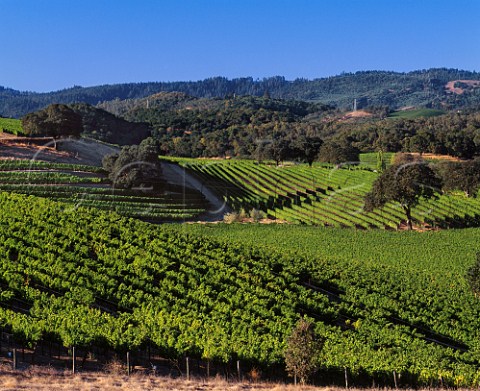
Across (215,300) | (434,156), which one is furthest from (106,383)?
(434,156)

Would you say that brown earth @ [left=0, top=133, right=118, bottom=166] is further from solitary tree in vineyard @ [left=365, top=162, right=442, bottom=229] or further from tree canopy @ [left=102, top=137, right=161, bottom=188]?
solitary tree in vineyard @ [left=365, top=162, right=442, bottom=229]

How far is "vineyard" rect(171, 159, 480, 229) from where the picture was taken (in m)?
79.4

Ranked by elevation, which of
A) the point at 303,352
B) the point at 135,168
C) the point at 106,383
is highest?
the point at 135,168

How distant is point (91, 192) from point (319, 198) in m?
35.2

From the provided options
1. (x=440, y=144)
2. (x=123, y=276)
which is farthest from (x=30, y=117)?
(x=440, y=144)

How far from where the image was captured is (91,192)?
78.1 meters

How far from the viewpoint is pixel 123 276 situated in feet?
122

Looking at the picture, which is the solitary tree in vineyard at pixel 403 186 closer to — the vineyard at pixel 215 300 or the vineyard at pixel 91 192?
the vineyard at pixel 215 300

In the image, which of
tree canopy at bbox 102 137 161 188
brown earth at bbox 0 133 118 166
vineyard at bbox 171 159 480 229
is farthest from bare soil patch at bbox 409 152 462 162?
tree canopy at bbox 102 137 161 188

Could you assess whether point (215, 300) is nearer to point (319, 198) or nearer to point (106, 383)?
point (106, 383)

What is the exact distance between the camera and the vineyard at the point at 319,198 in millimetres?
79375

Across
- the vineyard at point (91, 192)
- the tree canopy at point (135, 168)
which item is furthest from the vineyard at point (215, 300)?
the tree canopy at point (135, 168)

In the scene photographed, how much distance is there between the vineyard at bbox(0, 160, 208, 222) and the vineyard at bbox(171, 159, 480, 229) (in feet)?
30.4

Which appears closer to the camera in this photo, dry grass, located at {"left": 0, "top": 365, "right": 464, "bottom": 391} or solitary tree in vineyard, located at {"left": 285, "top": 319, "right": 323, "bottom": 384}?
dry grass, located at {"left": 0, "top": 365, "right": 464, "bottom": 391}
